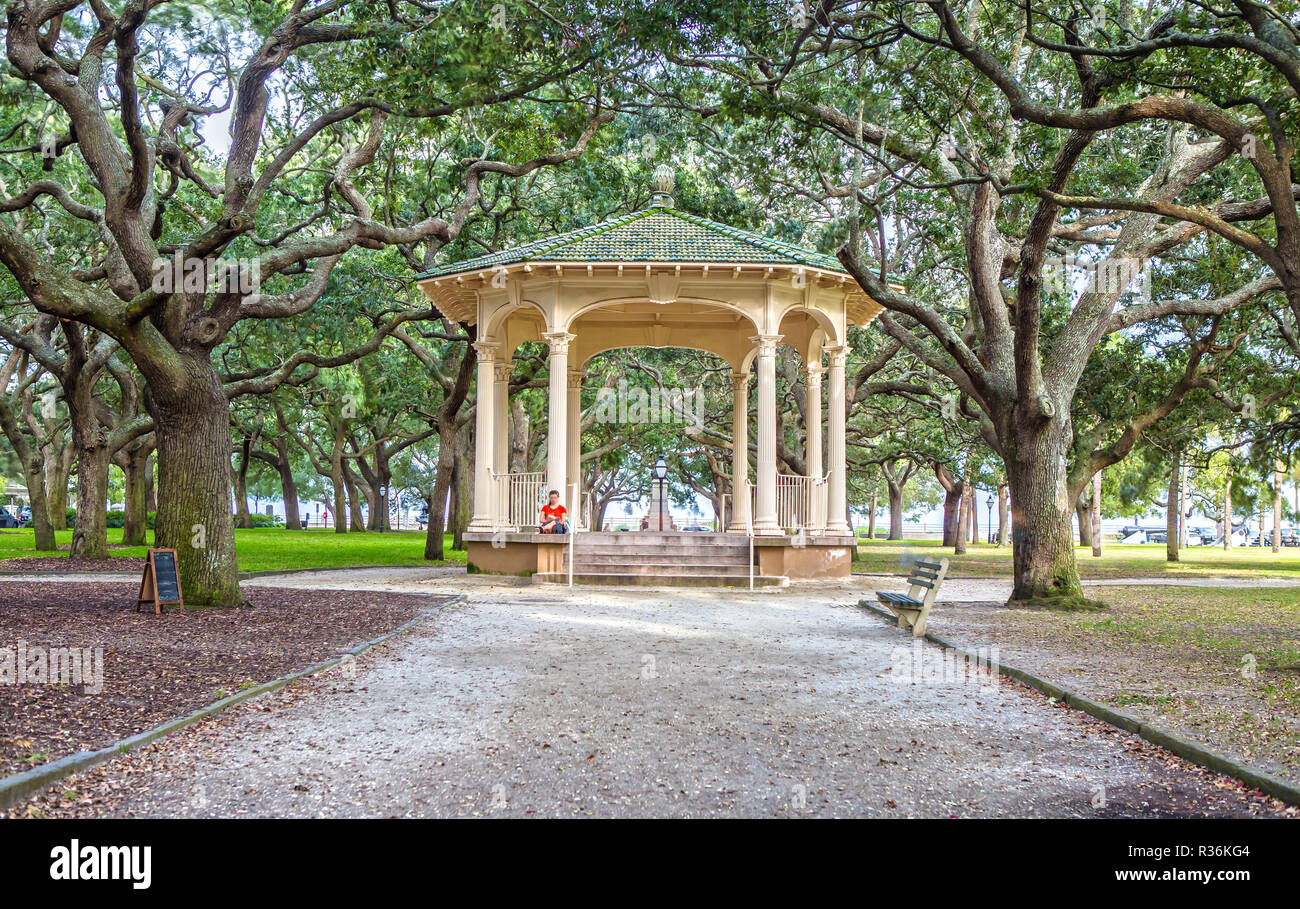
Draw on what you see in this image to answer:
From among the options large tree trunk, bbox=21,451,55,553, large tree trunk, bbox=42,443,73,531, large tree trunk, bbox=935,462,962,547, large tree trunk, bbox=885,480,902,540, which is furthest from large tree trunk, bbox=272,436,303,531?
large tree trunk, bbox=885,480,902,540

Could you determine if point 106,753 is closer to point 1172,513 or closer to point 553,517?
point 553,517

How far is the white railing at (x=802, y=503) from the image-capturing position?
20.6 meters

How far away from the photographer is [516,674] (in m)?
8.76

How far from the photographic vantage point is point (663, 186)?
22266 mm

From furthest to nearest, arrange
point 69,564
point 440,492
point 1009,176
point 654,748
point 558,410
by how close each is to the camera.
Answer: point 440,492 → point 69,564 → point 558,410 → point 1009,176 → point 654,748

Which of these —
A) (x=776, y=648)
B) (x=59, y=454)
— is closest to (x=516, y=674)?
(x=776, y=648)

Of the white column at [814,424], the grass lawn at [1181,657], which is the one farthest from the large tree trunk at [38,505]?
the grass lawn at [1181,657]

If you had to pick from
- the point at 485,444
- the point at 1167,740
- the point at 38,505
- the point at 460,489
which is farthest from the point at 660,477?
the point at 1167,740

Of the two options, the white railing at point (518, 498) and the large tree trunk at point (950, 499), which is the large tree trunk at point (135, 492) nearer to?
the white railing at point (518, 498)

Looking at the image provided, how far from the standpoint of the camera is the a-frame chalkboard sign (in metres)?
11.8

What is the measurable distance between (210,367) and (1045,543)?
12.7 metres

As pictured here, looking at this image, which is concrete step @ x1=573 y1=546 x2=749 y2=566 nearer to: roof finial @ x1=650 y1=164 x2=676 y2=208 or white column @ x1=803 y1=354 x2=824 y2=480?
white column @ x1=803 y1=354 x2=824 y2=480

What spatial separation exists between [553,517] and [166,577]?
8161mm

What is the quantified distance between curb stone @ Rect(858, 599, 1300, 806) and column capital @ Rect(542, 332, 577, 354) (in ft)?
39.7
